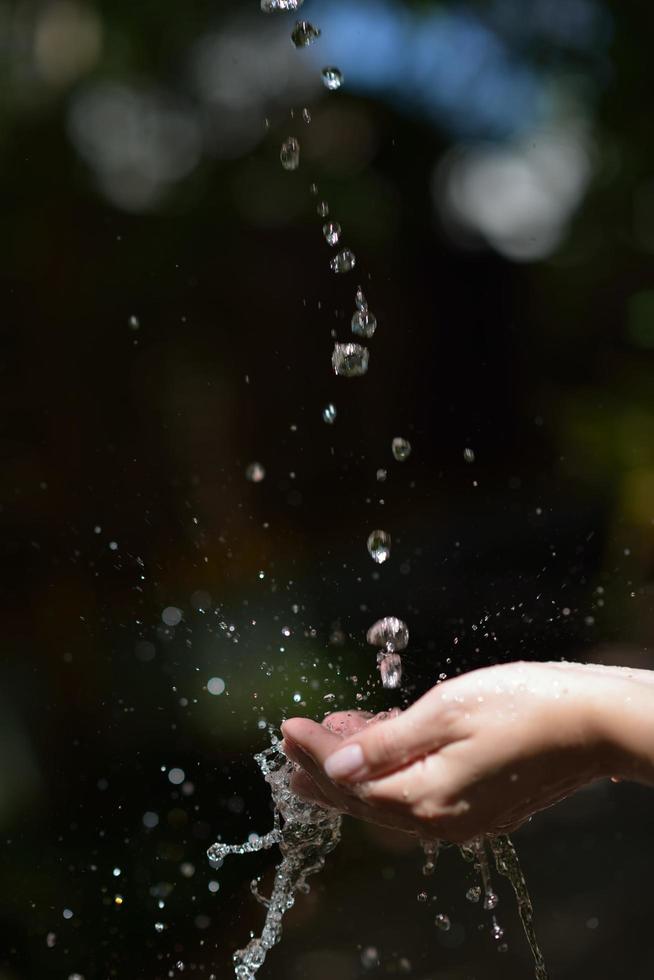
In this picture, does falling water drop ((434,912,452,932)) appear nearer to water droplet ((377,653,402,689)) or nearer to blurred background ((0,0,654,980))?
blurred background ((0,0,654,980))

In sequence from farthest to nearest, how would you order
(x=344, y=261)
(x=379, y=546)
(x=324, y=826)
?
(x=344, y=261) < (x=379, y=546) < (x=324, y=826)

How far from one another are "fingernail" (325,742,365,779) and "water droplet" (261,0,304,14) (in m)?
2.15

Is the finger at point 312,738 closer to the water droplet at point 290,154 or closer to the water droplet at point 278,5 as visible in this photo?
the water droplet at point 278,5

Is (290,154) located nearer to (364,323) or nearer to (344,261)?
(344,261)

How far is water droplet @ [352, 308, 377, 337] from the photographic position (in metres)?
2.78

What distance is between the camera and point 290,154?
2.89m

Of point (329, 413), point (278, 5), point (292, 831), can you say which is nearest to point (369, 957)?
point (292, 831)

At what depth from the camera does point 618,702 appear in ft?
2.58

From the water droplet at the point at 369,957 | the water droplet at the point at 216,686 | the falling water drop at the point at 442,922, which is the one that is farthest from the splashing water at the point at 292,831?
the water droplet at the point at 216,686

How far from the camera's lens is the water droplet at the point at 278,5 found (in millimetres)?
2521

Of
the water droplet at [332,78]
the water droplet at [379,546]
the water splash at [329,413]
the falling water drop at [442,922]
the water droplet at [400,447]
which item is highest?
the water droplet at [332,78]

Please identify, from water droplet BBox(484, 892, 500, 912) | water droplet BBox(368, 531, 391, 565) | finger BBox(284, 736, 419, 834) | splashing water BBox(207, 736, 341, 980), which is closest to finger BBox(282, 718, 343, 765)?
finger BBox(284, 736, 419, 834)

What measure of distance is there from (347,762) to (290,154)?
243 cm

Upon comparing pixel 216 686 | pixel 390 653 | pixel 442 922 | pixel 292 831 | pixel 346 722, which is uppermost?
pixel 346 722
